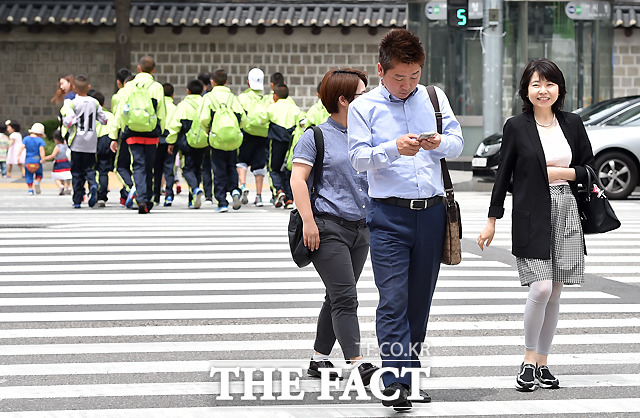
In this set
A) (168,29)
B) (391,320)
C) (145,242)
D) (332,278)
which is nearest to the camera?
(391,320)

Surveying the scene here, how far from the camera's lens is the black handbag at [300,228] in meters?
6.11

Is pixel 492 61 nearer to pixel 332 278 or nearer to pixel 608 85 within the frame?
pixel 608 85

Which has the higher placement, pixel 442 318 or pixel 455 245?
pixel 455 245

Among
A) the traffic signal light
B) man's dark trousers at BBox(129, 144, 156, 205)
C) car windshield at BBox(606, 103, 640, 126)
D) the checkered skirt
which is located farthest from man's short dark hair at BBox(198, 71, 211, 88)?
the checkered skirt

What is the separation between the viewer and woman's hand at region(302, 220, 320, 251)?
6035 mm

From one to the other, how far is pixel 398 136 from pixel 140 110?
10244 mm

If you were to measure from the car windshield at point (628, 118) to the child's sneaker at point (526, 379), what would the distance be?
13.6 m

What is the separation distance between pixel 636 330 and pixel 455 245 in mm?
2523

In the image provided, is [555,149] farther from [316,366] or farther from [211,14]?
[211,14]

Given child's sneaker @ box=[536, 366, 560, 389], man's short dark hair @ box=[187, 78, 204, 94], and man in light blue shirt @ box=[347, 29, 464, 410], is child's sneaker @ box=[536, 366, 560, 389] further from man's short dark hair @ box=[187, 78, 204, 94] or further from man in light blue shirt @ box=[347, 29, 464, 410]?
man's short dark hair @ box=[187, 78, 204, 94]

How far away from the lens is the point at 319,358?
630 centimetres

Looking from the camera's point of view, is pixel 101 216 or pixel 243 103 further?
pixel 243 103

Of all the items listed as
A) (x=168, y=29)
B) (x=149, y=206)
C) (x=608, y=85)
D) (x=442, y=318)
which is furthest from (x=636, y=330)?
(x=168, y=29)

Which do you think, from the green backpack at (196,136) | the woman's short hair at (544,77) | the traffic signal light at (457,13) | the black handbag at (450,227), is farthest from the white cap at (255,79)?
the black handbag at (450,227)
